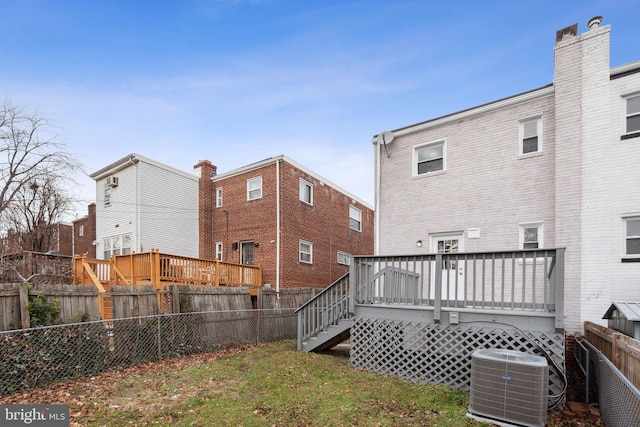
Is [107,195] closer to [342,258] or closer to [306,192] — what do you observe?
[306,192]

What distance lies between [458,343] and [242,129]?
13.6 m

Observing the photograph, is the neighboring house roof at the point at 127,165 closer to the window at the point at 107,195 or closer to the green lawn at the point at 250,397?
the window at the point at 107,195

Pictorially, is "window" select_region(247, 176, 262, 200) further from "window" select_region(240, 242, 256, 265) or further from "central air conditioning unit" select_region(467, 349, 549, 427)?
"central air conditioning unit" select_region(467, 349, 549, 427)

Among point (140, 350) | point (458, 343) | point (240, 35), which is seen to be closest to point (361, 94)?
point (240, 35)

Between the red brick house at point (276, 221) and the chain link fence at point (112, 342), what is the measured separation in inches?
185

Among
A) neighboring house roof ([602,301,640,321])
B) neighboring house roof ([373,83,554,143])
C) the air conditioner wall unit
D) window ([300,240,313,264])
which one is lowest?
window ([300,240,313,264])

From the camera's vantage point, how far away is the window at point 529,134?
8445 mm

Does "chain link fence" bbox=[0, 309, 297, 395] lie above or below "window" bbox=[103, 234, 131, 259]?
below

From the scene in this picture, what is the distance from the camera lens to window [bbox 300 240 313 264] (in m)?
15.6

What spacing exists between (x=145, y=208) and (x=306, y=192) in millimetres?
7225

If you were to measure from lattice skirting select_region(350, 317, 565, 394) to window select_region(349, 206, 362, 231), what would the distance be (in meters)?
12.8

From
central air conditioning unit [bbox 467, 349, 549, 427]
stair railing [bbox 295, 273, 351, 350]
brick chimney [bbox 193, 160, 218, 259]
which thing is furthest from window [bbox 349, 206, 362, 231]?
central air conditioning unit [bbox 467, 349, 549, 427]

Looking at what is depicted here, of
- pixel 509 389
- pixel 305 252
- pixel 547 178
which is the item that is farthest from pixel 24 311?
pixel 547 178

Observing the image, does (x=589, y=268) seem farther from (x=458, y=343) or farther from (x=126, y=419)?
(x=126, y=419)
